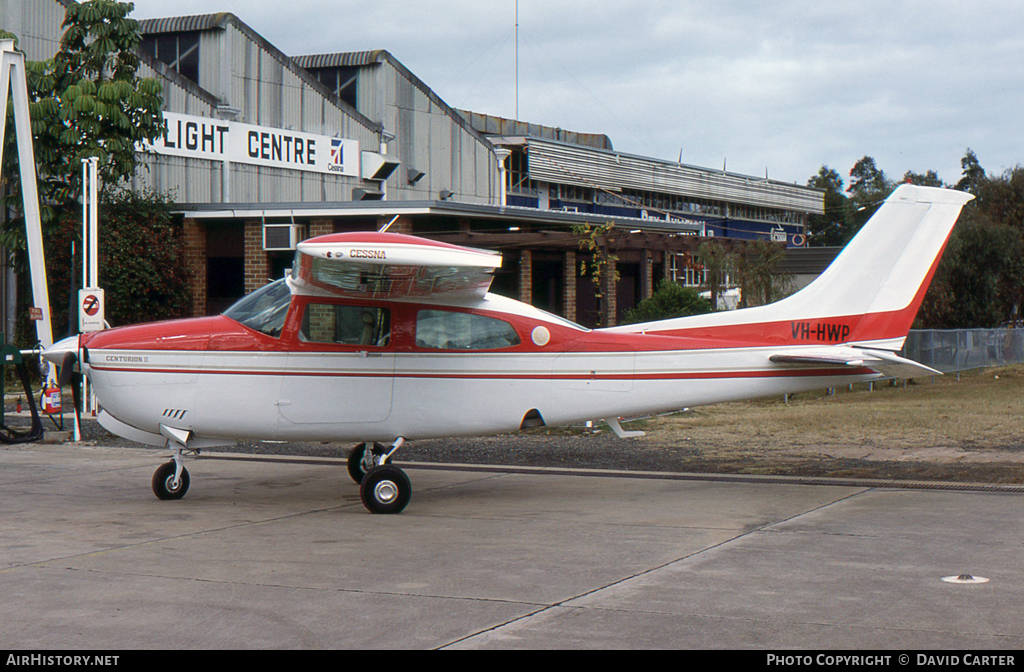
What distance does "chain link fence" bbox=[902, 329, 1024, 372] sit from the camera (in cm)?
2302

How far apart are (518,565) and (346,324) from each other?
3289 mm

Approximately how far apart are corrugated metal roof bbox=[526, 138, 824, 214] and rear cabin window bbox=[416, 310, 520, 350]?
31.6m

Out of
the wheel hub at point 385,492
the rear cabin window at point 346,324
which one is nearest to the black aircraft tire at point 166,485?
the rear cabin window at point 346,324

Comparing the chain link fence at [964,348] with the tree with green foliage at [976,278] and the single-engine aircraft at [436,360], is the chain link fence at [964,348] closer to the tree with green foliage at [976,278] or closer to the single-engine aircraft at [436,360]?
the tree with green foliage at [976,278]

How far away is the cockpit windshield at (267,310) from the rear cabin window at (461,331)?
1218mm

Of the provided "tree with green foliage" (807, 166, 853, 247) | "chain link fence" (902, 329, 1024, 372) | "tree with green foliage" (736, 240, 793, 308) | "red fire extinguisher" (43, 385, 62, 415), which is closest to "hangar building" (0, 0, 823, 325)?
"tree with green foliage" (736, 240, 793, 308)

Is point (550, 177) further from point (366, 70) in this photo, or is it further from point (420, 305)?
point (420, 305)

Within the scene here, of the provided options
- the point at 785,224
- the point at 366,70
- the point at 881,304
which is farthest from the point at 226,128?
the point at 785,224

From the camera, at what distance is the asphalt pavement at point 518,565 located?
207 inches

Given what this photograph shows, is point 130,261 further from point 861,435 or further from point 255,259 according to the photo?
point 861,435

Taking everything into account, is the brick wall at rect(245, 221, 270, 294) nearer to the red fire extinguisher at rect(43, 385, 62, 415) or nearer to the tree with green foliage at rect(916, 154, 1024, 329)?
the red fire extinguisher at rect(43, 385, 62, 415)

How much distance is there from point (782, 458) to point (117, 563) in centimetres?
773

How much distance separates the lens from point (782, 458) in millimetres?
12117

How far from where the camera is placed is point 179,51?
29516 mm
